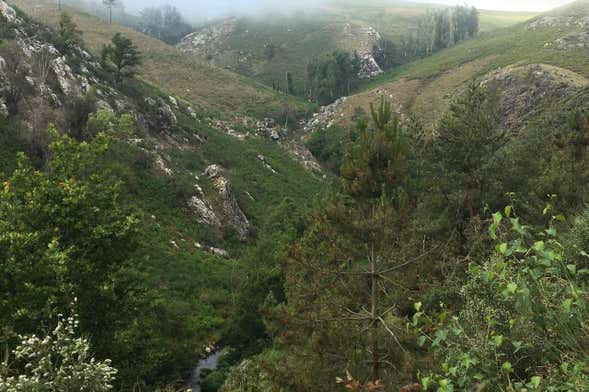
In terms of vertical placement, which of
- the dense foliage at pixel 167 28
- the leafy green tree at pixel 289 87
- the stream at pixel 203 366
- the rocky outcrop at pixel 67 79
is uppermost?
the dense foliage at pixel 167 28

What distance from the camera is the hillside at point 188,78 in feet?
303

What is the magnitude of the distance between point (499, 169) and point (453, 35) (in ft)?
483

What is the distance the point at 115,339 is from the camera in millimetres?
16047

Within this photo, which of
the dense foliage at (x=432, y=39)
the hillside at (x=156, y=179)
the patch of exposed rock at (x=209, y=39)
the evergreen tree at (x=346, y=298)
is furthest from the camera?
the patch of exposed rock at (x=209, y=39)

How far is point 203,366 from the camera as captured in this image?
29141 mm

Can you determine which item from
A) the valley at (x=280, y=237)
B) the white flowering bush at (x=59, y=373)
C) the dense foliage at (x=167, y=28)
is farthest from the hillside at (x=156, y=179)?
the dense foliage at (x=167, y=28)

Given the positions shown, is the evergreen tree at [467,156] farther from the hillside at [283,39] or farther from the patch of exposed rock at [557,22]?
the hillside at [283,39]

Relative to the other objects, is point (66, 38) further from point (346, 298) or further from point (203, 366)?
point (346, 298)

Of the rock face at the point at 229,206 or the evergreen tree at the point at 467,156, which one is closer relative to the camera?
the evergreen tree at the point at 467,156

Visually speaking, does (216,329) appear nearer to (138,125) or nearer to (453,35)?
(138,125)

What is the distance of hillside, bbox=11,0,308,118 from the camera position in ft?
303

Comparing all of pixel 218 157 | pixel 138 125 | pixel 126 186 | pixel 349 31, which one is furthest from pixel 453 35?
pixel 126 186

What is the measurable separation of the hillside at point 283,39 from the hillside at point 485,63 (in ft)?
114

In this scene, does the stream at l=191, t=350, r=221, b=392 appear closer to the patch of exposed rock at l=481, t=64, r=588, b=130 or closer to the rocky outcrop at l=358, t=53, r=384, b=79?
the patch of exposed rock at l=481, t=64, r=588, b=130
